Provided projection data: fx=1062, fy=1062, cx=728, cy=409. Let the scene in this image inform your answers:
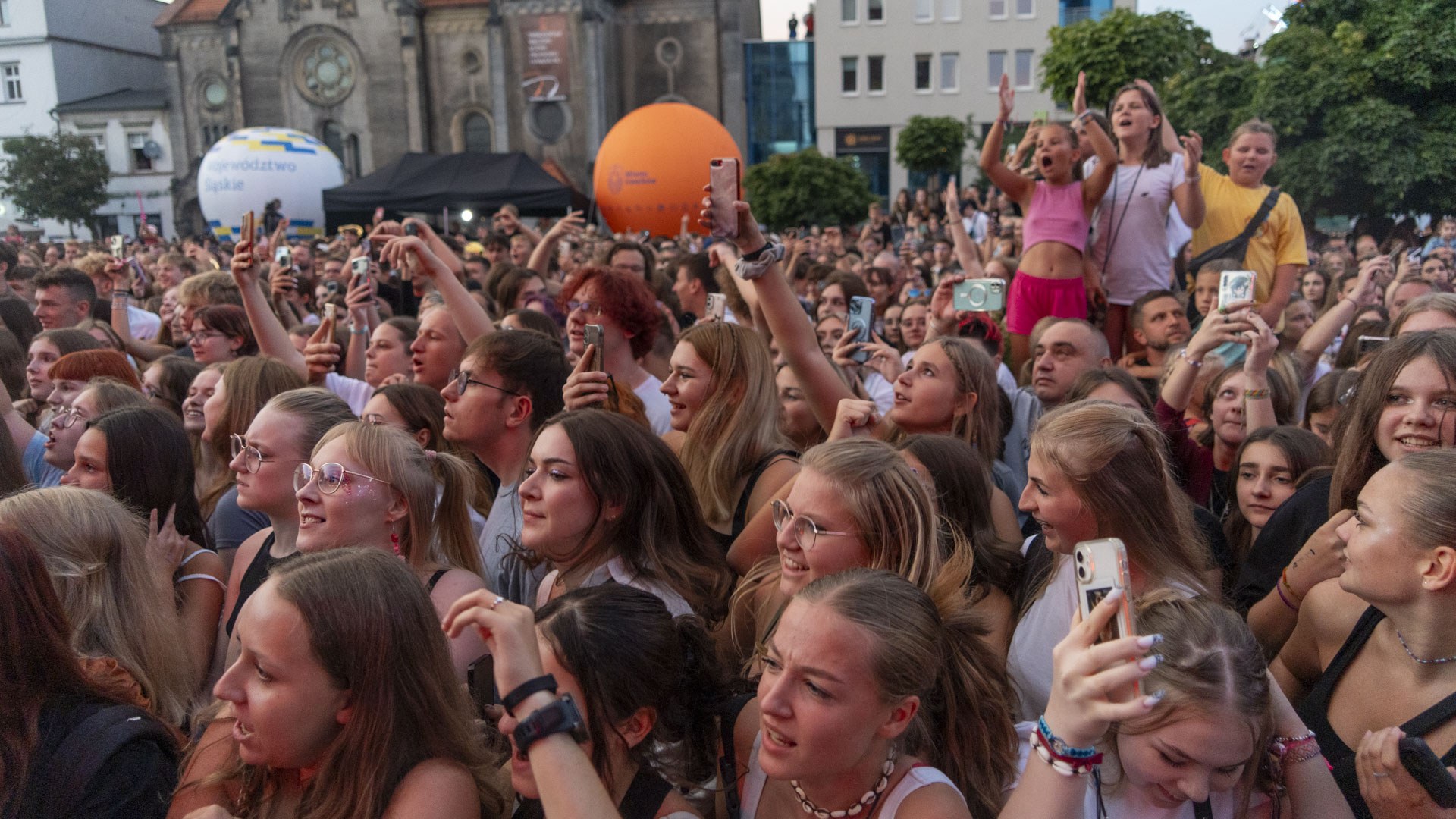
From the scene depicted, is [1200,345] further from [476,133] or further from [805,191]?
[476,133]

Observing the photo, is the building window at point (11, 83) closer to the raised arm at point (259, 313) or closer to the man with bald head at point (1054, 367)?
the raised arm at point (259, 313)

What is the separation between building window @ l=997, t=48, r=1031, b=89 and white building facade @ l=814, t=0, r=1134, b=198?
0.13 feet

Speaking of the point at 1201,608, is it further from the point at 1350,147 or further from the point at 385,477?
the point at 1350,147

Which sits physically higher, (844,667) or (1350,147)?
(1350,147)

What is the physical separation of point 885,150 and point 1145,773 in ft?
151

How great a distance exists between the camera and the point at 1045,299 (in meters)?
5.90

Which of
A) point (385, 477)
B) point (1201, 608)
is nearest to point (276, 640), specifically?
point (385, 477)

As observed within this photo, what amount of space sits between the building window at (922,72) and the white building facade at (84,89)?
33.3 m

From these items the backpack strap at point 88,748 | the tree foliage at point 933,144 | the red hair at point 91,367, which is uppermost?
the tree foliage at point 933,144

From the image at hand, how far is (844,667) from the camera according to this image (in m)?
2.05

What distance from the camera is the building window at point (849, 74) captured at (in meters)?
46.1

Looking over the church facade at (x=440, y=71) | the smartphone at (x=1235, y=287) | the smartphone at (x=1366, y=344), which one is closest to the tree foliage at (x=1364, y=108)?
the smartphone at (x=1366, y=344)

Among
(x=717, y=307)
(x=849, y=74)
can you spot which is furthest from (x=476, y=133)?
(x=717, y=307)

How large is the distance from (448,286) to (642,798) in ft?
10.5
